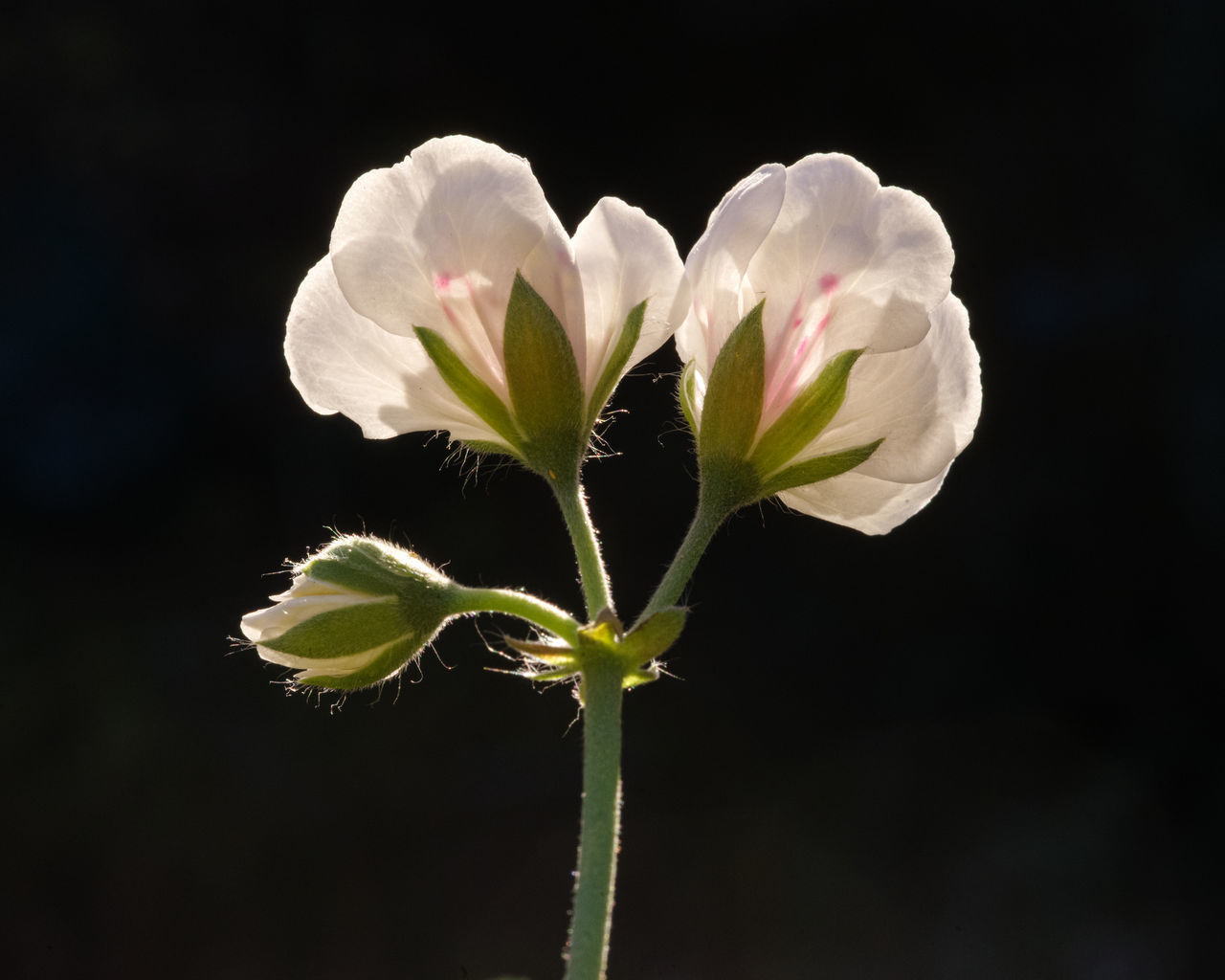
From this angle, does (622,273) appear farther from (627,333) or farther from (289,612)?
(289,612)

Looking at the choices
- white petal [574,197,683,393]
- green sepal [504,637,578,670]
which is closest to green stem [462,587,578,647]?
green sepal [504,637,578,670]

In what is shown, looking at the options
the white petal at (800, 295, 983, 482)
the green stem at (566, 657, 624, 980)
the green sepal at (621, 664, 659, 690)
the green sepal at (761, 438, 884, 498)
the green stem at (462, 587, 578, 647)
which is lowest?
the green stem at (566, 657, 624, 980)

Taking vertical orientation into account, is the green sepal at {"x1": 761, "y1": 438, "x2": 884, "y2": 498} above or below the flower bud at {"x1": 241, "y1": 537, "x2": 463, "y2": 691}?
above


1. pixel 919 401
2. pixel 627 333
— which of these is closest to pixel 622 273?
pixel 627 333

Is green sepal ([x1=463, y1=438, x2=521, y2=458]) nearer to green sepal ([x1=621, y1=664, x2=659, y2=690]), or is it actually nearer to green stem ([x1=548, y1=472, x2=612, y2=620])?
green stem ([x1=548, y1=472, x2=612, y2=620])

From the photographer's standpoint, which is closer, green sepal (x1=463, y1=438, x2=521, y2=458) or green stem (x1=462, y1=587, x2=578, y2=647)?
green stem (x1=462, y1=587, x2=578, y2=647)

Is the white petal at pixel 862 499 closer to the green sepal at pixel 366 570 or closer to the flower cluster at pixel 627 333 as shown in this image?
the flower cluster at pixel 627 333
